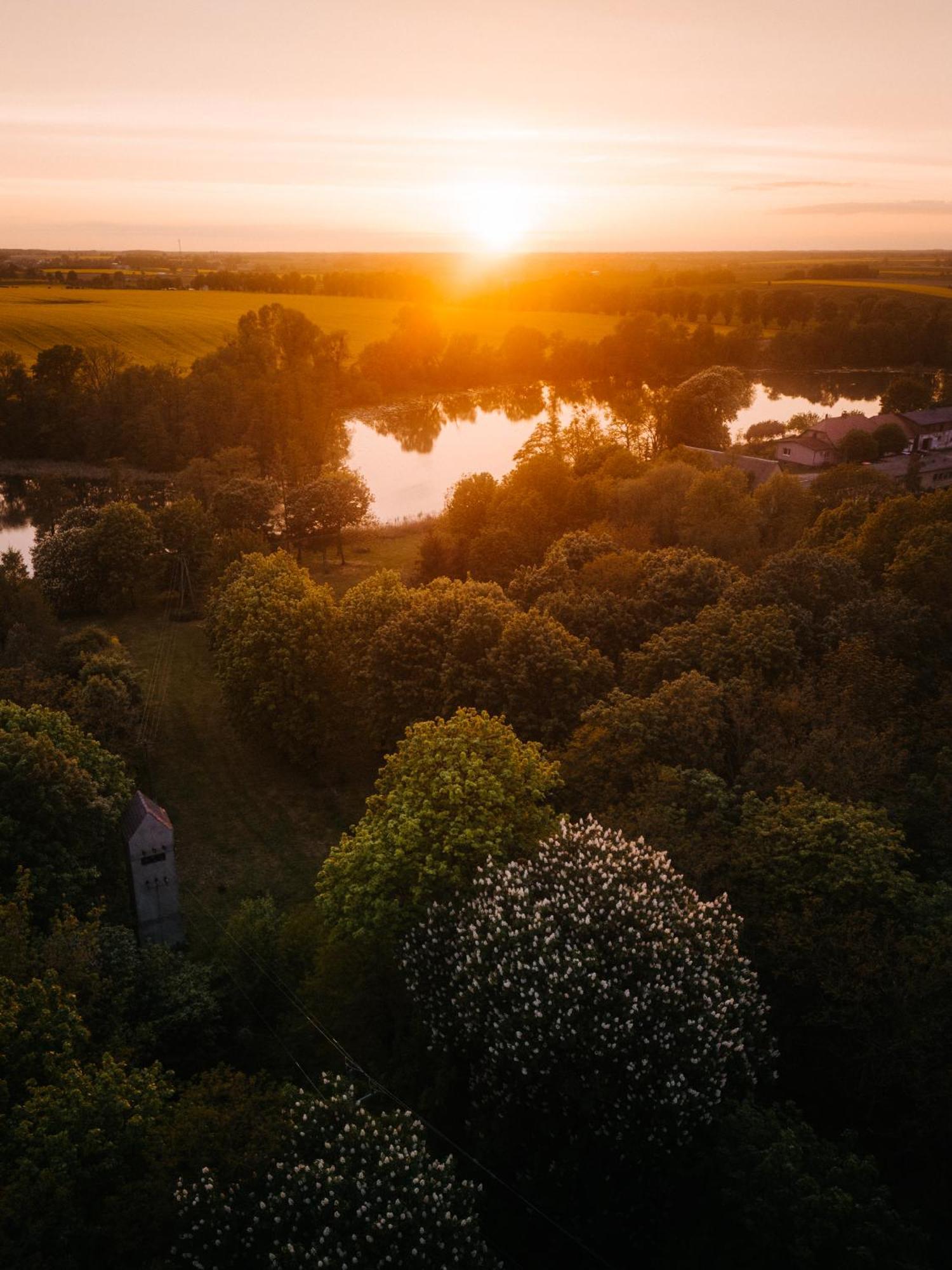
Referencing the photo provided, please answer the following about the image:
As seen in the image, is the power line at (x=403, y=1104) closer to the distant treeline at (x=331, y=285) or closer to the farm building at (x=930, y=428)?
the farm building at (x=930, y=428)

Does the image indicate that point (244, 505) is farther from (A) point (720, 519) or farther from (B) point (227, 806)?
(A) point (720, 519)

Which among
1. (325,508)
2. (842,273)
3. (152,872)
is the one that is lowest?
(152,872)

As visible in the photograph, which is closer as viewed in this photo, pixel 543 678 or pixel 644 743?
pixel 644 743

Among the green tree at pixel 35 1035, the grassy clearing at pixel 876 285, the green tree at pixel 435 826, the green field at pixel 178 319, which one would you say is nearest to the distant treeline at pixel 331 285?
the green field at pixel 178 319

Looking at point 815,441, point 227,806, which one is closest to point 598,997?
point 227,806

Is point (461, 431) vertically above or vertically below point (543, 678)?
below

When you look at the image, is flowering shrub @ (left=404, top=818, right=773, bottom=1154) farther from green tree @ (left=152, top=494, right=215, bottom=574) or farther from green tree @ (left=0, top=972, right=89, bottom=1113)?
green tree @ (left=152, top=494, right=215, bottom=574)

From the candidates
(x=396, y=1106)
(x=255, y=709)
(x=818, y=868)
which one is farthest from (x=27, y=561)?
(x=818, y=868)

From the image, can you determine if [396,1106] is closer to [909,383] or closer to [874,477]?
[874,477]
